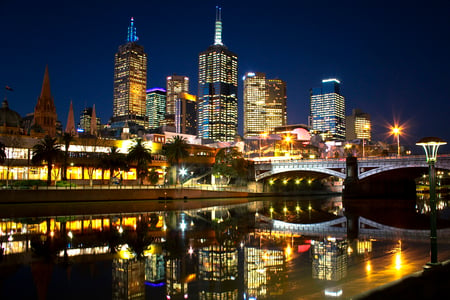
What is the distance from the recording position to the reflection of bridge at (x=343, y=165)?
7588 centimetres

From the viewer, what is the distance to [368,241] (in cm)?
2775

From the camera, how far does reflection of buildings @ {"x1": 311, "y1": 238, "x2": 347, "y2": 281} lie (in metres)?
17.3

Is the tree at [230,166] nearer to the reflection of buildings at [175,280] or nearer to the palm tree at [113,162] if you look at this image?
the palm tree at [113,162]

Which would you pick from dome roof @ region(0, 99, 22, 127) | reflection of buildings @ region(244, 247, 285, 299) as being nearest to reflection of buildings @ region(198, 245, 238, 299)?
reflection of buildings @ region(244, 247, 285, 299)

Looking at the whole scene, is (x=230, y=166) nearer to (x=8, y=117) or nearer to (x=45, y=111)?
(x=8, y=117)

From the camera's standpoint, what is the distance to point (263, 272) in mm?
17891

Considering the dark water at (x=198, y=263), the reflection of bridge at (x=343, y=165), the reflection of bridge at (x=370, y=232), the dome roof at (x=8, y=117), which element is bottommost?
the reflection of bridge at (x=370, y=232)

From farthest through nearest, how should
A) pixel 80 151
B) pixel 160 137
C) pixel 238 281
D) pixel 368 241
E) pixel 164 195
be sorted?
pixel 160 137 < pixel 80 151 < pixel 164 195 < pixel 368 241 < pixel 238 281

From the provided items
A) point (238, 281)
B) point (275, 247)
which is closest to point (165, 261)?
point (238, 281)

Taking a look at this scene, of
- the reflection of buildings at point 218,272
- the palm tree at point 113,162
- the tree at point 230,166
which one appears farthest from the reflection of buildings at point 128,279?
the tree at point 230,166

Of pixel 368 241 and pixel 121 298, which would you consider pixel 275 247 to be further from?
pixel 121 298

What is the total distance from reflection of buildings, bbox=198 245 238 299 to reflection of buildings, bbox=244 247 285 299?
2.03ft

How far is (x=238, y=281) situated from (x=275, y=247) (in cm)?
894

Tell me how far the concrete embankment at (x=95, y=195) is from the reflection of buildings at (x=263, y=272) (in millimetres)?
50617
